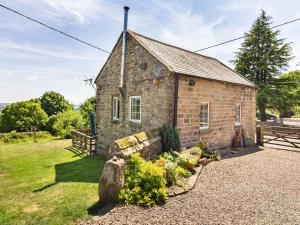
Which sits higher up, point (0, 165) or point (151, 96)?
point (151, 96)

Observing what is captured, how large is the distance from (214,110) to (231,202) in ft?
21.2

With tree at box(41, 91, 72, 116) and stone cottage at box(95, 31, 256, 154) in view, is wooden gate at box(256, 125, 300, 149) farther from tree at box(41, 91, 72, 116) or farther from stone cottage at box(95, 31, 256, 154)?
tree at box(41, 91, 72, 116)

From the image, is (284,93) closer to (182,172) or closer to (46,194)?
(182,172)

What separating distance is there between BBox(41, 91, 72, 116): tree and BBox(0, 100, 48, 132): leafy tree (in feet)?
15.1

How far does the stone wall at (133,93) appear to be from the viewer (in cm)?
918

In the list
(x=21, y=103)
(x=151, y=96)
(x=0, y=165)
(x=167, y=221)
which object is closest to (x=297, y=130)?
(x=151, y=96)

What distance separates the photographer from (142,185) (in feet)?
18.2

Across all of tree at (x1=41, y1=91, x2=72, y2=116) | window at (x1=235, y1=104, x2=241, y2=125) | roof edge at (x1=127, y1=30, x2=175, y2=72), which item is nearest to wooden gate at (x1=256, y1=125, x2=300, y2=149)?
window at (x1=235, y1=104, x2=241, y2=125)

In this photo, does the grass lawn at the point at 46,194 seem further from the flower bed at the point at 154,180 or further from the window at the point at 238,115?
the window at the point at 238,115

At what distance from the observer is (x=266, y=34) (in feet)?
82.3

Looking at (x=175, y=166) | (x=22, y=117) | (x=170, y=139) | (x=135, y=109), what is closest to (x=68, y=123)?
(x=22, y=117)

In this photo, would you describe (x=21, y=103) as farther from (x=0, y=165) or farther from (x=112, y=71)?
(x=112, y=71)

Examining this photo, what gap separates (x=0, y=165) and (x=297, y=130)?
18.6 meters

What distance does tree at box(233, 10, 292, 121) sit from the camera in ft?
80.6
